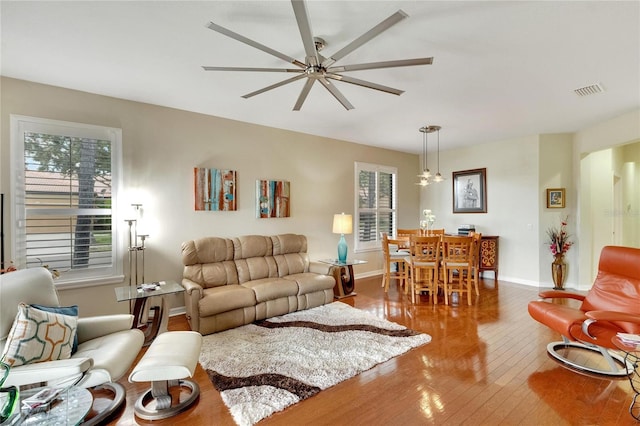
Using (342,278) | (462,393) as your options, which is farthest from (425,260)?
(462,393)

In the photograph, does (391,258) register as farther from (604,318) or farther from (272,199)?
(604,318)

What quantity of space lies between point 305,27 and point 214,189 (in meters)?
3.12

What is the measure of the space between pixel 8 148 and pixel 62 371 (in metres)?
2.75

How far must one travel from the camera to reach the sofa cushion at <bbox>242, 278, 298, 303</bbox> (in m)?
3.79

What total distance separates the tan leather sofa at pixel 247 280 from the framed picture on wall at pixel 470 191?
153 inches

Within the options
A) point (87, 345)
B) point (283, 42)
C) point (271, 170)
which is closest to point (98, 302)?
point (87, 345)

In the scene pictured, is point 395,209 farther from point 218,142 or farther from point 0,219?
point 0,219

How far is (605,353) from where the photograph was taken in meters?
2.58

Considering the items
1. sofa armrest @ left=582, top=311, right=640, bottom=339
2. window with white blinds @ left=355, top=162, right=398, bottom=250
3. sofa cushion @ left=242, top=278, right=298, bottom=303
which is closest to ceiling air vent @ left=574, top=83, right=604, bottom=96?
sofa armrest @ left=582, top=311, right=640, bottom=339

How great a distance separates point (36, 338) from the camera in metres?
1.93

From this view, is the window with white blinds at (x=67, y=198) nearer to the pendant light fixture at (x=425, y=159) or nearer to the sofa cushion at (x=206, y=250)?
the sofa cushion at (x=206, y=250)

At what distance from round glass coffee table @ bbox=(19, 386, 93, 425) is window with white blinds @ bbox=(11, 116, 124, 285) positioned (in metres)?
2.25

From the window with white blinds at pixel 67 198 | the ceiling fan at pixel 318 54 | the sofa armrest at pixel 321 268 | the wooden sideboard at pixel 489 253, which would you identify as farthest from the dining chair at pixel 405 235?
the window with white blinds at pixel 67 198

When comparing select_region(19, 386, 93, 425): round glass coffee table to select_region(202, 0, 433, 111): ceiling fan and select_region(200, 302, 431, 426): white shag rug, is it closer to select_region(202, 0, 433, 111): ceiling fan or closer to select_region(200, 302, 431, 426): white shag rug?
select_region(200, 302, 431, 426): white shag rug
